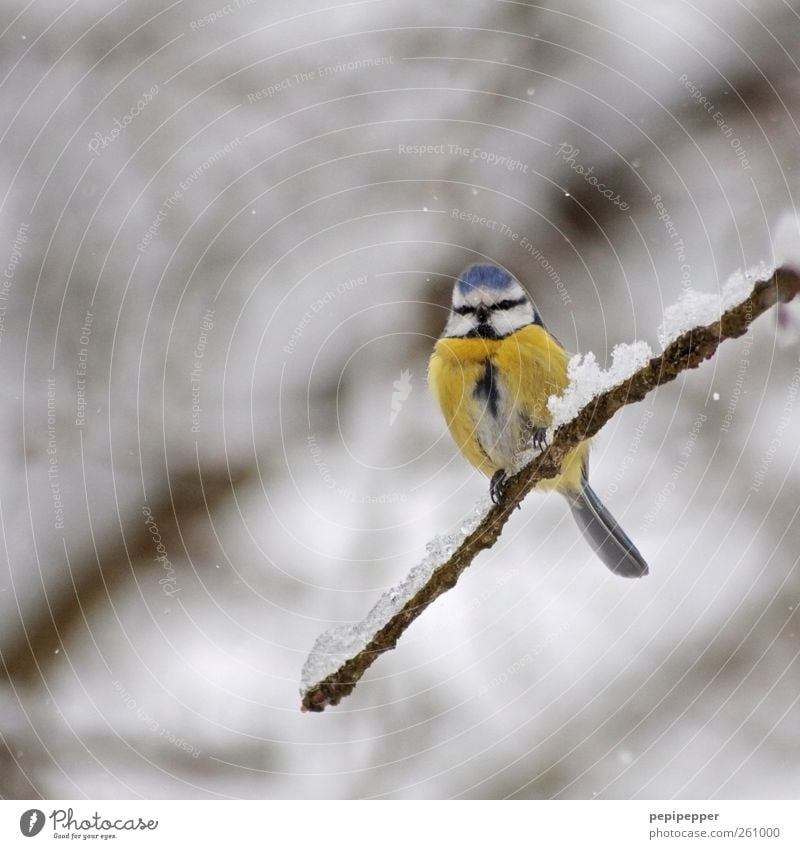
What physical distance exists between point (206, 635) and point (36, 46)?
74 centimetres

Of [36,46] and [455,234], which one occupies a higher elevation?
[36,46]

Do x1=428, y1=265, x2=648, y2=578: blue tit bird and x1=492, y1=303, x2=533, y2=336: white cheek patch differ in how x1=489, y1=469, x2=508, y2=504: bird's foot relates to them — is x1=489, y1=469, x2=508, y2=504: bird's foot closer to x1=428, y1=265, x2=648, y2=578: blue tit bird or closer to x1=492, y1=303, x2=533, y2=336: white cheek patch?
x1=428, y1=265, x2=648, y2=578: blue tit bird

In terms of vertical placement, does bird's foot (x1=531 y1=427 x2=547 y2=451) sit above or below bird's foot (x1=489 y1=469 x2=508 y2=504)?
above

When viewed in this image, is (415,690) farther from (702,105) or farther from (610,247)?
(702,105)

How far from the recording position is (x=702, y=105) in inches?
33.1

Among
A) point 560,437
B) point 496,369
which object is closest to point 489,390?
point 496,369

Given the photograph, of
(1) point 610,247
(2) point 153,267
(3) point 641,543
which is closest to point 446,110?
(1) point 610,247

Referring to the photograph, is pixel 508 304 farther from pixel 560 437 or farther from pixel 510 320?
pixel 560 437

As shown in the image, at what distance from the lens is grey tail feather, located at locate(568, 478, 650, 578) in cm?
85

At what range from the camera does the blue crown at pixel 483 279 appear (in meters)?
0.77

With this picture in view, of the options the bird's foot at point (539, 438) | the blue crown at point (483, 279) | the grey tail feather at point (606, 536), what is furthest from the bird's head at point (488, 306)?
the grey tail feather at point (606, 536)

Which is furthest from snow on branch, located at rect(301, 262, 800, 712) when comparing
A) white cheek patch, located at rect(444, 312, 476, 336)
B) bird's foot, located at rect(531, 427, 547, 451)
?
white cheek patch, located at rect(444, 312, 476, 336)

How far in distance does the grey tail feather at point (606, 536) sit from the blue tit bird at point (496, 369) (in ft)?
0.25

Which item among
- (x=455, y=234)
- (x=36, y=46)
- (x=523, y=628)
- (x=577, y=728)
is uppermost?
(x=36, y=46)
